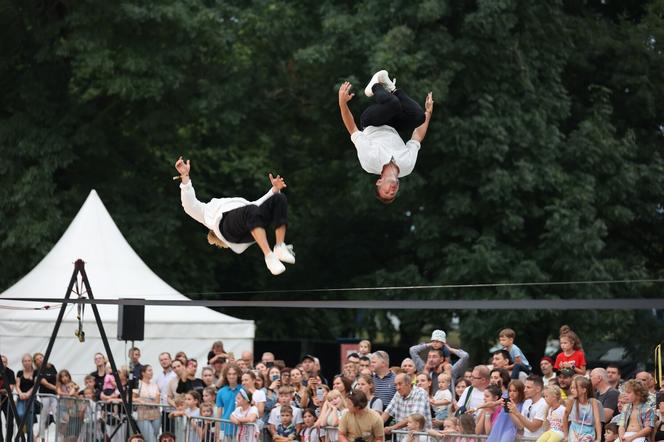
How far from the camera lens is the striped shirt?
1125 centimetres

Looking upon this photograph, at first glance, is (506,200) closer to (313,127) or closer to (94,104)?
(313,127)

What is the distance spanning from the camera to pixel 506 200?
20.8 meters

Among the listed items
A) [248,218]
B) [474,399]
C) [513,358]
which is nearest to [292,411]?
[474,399]

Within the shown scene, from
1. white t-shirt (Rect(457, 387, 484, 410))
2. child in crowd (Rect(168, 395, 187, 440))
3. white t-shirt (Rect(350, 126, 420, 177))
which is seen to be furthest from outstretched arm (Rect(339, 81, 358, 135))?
child in crowd (Rect(168, 395, 187, 440))

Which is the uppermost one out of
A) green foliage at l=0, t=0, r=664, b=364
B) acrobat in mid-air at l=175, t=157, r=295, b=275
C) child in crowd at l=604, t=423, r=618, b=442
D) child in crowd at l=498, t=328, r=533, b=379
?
green foliage at l=0, t=0, r=664, b=364

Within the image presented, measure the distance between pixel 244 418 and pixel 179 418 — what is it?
1.36 metres

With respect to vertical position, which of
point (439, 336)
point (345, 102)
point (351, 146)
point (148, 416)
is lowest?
point (148, 416)

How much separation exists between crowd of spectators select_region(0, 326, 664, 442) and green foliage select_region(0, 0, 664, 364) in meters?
7.99

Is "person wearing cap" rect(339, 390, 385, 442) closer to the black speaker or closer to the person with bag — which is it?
the black speaker

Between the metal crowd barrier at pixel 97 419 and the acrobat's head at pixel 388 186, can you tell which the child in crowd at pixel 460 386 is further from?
the metal crowd barrier at pixel 97 419

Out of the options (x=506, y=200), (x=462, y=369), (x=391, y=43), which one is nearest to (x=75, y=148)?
(x=391, y=43)

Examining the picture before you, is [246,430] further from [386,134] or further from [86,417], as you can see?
[386,134]

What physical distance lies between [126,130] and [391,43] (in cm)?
701

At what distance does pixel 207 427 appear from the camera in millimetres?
11898
